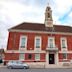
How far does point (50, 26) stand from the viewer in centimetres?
4181

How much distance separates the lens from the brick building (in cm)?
3625

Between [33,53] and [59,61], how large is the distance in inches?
278

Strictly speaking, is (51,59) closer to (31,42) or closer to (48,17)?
(31,42)

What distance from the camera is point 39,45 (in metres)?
37.8

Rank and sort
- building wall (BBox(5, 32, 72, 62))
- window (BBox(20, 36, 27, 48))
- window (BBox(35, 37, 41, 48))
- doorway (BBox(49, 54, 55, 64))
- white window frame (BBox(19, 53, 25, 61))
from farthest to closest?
doorway (BBox(49, 54, 55, 64))
window (BBox(35, 37, 41, 48))
window (BBox(20, 36, 27, 48))
building wall (BBox(5, 32, 72, 62))
white window frame (BBox(19, 53, 25, 61))

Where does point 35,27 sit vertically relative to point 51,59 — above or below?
above

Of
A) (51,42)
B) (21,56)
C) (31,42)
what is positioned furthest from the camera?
(51,42)

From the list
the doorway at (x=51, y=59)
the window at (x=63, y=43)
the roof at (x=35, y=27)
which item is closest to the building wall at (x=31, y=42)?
the window at (x=63, y=43)

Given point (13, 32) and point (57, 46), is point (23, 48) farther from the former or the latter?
point (57, 46)

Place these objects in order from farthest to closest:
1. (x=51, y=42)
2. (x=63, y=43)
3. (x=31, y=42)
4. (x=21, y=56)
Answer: (x=63, y=43), (x=51, y=42), (x=31, y=42), (x=21, y=56)

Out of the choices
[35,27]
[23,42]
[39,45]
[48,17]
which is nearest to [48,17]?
[48,17]

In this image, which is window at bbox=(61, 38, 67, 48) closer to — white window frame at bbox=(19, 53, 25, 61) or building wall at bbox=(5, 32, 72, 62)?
building wall at bbox=(5, 32, 72, 62)

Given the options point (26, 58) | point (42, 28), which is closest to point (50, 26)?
point (42, 28)

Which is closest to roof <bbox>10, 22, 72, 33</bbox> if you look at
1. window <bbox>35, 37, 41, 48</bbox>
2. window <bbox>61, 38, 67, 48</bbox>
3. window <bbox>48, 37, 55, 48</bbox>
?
window <bbox>48, 37, 55, 48</bbox>
